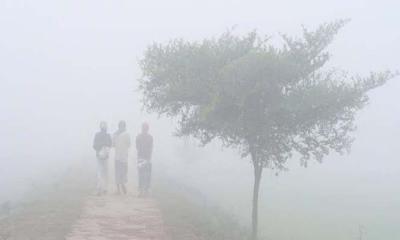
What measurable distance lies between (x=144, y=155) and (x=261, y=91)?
289 inches

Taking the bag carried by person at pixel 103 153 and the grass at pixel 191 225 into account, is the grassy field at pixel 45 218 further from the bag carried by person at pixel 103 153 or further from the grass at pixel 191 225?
the grass at pixel 191 225

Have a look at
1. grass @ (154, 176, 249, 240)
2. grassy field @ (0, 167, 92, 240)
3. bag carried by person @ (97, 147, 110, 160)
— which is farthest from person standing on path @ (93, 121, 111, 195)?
grass @ (154, 176, 249, 240)

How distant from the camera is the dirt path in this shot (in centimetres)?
1495

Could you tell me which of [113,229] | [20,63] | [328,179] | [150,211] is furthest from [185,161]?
[20,63]

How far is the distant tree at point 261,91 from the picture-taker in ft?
51.3

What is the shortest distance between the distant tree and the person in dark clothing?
4385 mm

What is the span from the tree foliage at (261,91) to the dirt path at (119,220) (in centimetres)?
258

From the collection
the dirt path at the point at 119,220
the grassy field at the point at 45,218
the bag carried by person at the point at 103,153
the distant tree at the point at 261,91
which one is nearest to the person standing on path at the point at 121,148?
the bag carried by person at the point at 103,153

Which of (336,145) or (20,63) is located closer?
(336,145)

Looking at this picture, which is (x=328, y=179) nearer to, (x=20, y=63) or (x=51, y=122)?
(x=51, y=122)

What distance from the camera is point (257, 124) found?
16.2 meters

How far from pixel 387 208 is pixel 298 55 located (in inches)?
1091

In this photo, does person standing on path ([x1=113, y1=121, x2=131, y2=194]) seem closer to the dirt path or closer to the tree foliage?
the dirt path

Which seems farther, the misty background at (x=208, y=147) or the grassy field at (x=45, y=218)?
the misty background at (x=208, y=147)
